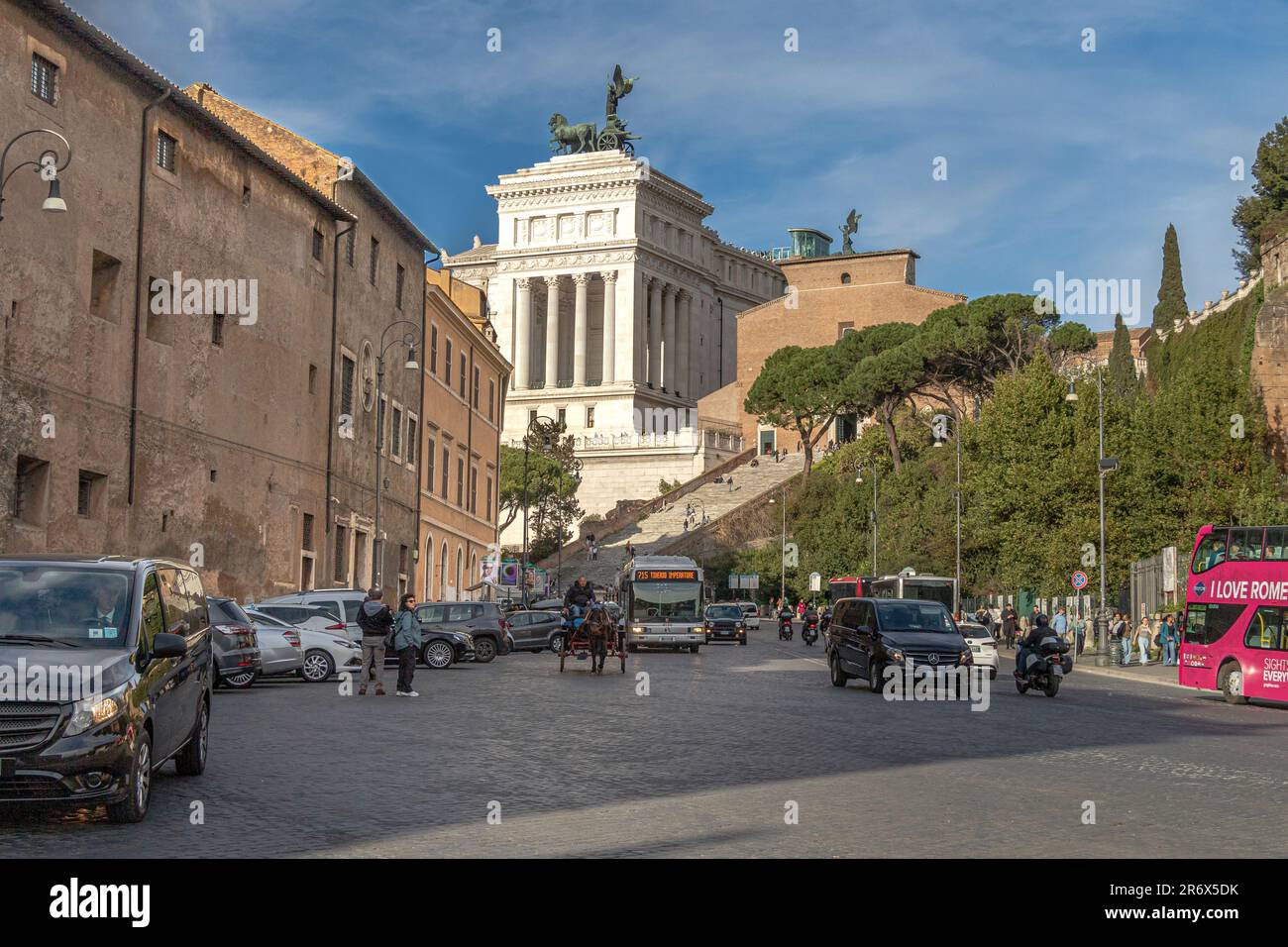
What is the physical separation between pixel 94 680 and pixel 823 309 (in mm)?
124237

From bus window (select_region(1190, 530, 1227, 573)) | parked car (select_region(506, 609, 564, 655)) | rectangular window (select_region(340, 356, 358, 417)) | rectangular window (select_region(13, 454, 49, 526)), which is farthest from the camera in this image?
parked car (select_region(506, 609, 564, 655))

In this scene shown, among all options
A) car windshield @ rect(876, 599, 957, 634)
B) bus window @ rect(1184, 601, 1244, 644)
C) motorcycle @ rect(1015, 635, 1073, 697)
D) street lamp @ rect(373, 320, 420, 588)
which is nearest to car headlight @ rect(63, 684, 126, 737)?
car windshield @ rect(876, 599, 957, 634)

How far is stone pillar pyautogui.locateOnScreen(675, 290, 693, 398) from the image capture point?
142m

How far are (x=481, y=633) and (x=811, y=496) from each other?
6010cm

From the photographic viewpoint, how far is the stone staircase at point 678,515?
9781cm

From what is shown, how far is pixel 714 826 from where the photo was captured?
1070cm

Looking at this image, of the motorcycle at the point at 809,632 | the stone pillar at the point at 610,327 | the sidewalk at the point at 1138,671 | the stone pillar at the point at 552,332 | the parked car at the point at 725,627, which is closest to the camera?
the sidewalk at the point at 1138,671

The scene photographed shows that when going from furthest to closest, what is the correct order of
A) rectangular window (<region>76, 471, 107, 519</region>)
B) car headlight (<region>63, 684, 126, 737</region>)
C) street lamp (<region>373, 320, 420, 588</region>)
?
street lamp (<region>373, 320, 420, 588</region>) → rectangular window (<region>76, 471, 107, 519</region>) → car headlight (<region>63, 684, 126, 737</region>)

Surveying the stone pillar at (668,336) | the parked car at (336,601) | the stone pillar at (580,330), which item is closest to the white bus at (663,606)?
the parked car at (336,601)

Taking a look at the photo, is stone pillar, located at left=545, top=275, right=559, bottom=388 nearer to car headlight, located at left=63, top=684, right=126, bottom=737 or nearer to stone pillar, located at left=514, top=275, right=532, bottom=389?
stone pillar, located at left=514, top=275, right=532, bottom=389

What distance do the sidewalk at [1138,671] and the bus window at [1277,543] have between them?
6265 millimetres

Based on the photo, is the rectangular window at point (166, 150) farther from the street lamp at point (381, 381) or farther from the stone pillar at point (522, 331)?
the stone pillar at point (522, 331)

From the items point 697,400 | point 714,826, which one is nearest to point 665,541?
point 697,400

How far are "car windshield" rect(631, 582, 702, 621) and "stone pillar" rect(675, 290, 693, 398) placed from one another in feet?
315
